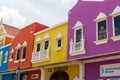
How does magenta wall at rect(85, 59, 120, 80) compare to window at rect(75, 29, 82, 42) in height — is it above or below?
below

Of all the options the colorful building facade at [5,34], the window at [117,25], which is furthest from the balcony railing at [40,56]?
the colorful building facade at [5,34]

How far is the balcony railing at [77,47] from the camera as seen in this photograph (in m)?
16.3

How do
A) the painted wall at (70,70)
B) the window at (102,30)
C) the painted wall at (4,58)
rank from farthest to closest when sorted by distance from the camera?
the painted wall at (4,58)
the painted wall at (70,70)
the window at (102,30)

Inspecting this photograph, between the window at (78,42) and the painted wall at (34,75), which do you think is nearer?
the window at (78,42)

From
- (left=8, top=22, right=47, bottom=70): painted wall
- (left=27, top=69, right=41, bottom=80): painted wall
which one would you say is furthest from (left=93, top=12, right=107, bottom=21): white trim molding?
(left=8, top=22, right=47, bottom=70): painted wall

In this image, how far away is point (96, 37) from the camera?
1565 cm

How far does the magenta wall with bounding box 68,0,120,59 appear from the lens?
14.8 metres

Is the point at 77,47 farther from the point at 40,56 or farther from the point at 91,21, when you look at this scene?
the point at 40,56

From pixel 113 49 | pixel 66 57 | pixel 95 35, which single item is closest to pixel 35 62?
pixel 66 57

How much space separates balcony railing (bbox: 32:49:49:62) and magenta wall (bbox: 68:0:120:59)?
10.3 ft

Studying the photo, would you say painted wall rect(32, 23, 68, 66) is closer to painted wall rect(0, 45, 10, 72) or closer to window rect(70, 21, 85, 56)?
window rect(70, 21, 85, 56)

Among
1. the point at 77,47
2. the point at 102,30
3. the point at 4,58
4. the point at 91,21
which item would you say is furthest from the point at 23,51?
the point at 102,30

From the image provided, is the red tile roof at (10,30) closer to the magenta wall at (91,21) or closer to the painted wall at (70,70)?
the painted wall at (70,70)

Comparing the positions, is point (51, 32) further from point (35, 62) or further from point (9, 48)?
point (9, 48)
